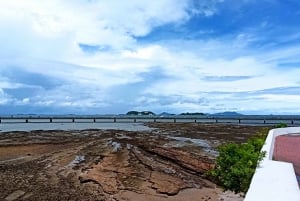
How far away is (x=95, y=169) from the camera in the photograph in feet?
55.2

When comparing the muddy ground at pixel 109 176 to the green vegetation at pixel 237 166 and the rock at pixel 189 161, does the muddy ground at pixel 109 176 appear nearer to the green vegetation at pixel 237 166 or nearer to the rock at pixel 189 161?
the rock at pixel 189 161

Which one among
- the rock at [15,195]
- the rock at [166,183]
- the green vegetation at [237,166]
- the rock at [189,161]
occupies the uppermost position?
the green vegetation at [237,166]

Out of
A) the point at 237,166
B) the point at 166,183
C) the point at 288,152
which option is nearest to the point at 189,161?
the point at 166,183

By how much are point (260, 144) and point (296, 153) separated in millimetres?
1754

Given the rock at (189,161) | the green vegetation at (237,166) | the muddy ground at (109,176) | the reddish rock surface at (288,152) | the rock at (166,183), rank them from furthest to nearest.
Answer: the rock at (189,161) → the rock at (166,183) → the muddy ground at (109,176) → the reddish rock surface at (288,152) → the green vegetation at (237,166)

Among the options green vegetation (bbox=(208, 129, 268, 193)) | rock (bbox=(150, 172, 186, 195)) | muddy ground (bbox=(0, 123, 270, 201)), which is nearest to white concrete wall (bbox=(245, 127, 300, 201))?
green vegetation (bbox=(208, 129, 268, 193))

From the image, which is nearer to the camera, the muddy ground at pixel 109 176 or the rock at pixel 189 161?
the muddy ground at pixel 109 176

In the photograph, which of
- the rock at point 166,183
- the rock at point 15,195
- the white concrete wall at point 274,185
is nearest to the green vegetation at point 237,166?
the white concrete wall at point 274,185

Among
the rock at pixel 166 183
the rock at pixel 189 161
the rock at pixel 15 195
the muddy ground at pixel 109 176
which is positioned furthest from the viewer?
the rock at pixel 189 161

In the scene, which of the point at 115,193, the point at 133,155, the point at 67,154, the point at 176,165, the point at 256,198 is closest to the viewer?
the point at 256,198

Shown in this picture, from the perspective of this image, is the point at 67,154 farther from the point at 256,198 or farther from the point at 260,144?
the point at 256,198

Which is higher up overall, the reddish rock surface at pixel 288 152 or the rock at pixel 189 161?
the reddish rock surface at pixel 288 152

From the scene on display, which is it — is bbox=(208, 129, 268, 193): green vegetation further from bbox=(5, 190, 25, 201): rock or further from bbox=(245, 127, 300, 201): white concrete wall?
bbox=(5, 190, 25, 201): rock

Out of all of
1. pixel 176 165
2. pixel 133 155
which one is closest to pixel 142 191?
pixel 176 165
